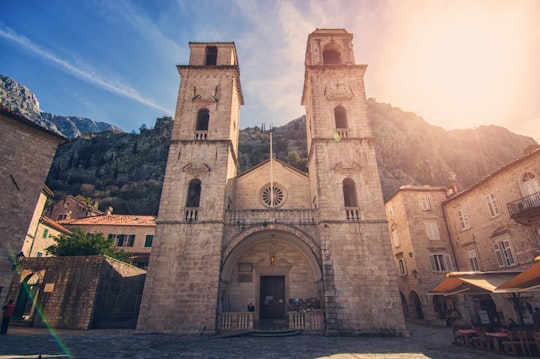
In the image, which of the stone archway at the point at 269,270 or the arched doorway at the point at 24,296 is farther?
the arched doorway at the point at 24,296

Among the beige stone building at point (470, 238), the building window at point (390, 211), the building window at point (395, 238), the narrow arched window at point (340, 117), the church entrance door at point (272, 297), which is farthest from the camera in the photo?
the building window at point (390, 211)

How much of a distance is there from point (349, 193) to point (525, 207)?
9317 millimetres

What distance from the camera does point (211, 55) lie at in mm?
21781

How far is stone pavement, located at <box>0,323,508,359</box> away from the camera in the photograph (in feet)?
28.2

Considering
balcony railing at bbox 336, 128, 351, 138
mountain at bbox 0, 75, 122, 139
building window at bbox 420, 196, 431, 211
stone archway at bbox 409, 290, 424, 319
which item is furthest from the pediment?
mountain at bbox 0, 75, 122, 139

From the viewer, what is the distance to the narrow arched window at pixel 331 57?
22.1 meters

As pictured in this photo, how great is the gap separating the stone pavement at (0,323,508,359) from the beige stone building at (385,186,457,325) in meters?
9.90

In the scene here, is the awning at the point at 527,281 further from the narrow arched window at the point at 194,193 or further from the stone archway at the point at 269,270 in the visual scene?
the narrow arched window at the point at 194,193

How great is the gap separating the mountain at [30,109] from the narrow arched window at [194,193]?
7810cm

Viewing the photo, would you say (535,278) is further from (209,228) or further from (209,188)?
(209,188)

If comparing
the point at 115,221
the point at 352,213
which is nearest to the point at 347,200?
the point at 352,213

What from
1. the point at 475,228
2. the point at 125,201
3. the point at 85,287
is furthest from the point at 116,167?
the point at 475,228

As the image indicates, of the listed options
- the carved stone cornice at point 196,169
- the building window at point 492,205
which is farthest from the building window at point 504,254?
the carved stone cornice at point 196,169

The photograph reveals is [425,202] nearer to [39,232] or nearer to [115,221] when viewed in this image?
[115,221]
